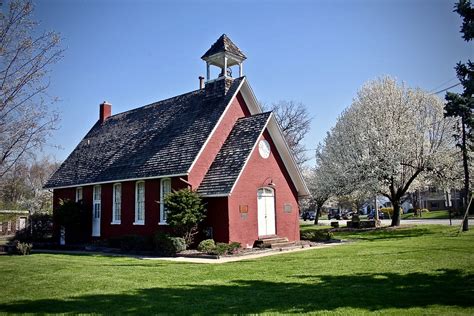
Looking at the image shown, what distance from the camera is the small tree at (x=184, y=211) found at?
18609 mm

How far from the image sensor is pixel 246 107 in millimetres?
24203

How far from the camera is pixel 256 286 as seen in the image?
33.7 feet

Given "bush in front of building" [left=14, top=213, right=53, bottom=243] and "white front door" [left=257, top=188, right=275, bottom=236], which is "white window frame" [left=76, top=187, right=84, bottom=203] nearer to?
"bush in front of building" [left=14, top=213, right=53, bottom=243]

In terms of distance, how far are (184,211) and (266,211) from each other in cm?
512

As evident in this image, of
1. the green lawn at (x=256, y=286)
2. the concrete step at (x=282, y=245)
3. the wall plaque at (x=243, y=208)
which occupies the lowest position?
the concrete step at (x=282, y=245)

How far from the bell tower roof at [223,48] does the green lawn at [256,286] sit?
45.5 ft

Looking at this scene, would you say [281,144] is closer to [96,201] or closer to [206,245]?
[206,245]

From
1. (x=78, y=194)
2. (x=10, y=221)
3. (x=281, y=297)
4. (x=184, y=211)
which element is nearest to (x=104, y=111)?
(x=78, y=194)

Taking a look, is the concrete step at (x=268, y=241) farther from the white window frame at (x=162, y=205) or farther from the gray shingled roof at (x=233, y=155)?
the white window frame at (x=162, y=205)

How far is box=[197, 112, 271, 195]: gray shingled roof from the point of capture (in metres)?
19.6

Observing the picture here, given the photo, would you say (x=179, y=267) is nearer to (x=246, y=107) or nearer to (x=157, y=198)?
(x=157, y=198)

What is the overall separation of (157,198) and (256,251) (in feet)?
21.4

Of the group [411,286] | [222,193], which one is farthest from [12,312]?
[222,193]

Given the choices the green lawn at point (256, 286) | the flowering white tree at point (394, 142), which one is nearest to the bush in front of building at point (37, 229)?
the green lawn at point (256, 286)
